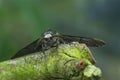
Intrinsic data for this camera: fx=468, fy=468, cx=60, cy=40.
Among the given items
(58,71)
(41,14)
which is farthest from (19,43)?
(58,71)

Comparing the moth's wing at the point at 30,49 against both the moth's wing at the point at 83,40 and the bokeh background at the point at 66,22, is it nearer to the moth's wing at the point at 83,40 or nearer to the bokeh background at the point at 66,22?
the moth's wing at the point at 83,40

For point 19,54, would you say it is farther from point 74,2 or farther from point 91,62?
point 74,2

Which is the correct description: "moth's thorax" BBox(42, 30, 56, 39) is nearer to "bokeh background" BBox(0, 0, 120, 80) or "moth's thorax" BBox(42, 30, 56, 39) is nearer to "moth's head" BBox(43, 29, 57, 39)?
"moth's head" BBox(43, 29, 57, 39)

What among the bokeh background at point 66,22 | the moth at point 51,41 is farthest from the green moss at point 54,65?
the bokeh background at point 66,22

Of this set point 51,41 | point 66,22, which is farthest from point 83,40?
point 66,22

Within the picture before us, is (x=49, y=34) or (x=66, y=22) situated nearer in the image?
(x=49, y=34)

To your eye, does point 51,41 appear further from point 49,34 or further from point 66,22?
point 66,22

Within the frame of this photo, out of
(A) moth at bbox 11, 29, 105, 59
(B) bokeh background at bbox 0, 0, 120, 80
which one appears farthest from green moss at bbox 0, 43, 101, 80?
(B) bokeh background at bbox 0, 0, 120, 80
